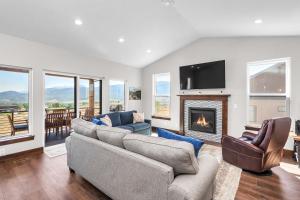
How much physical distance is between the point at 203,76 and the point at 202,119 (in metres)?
1.42

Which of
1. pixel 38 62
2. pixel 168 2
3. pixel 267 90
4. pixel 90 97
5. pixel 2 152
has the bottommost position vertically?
pixel 2 152

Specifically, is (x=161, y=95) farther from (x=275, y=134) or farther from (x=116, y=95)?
(x=275, y=134)

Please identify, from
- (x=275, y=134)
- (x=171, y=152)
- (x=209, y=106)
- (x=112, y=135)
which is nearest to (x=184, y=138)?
(x=171, y=152)

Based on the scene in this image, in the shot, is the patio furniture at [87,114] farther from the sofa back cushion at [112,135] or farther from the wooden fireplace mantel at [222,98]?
the wooden fireplace mantel at [222,98]

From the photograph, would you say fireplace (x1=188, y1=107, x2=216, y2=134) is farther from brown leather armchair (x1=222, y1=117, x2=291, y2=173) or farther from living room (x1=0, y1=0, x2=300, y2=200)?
brown leather armchair (x1=222, y1=117, x2=291, y2=173)

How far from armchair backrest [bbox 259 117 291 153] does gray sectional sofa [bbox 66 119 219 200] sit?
1.46 metres

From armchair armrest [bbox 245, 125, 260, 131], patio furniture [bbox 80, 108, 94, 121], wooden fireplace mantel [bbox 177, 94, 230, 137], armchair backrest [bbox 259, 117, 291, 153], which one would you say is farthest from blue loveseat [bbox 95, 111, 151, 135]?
armchair backrest [bbox 259, 117, 291, 153]

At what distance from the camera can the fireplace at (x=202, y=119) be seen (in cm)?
502

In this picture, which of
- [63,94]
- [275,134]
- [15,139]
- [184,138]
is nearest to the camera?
[184,138]

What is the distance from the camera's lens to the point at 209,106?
505cm

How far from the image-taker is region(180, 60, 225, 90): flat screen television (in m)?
4.79

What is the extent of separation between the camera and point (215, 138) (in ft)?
16.1

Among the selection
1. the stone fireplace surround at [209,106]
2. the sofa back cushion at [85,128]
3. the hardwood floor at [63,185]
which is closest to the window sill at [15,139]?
the hardwood floor at [63,185]

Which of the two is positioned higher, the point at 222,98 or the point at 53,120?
the point at 222,98
